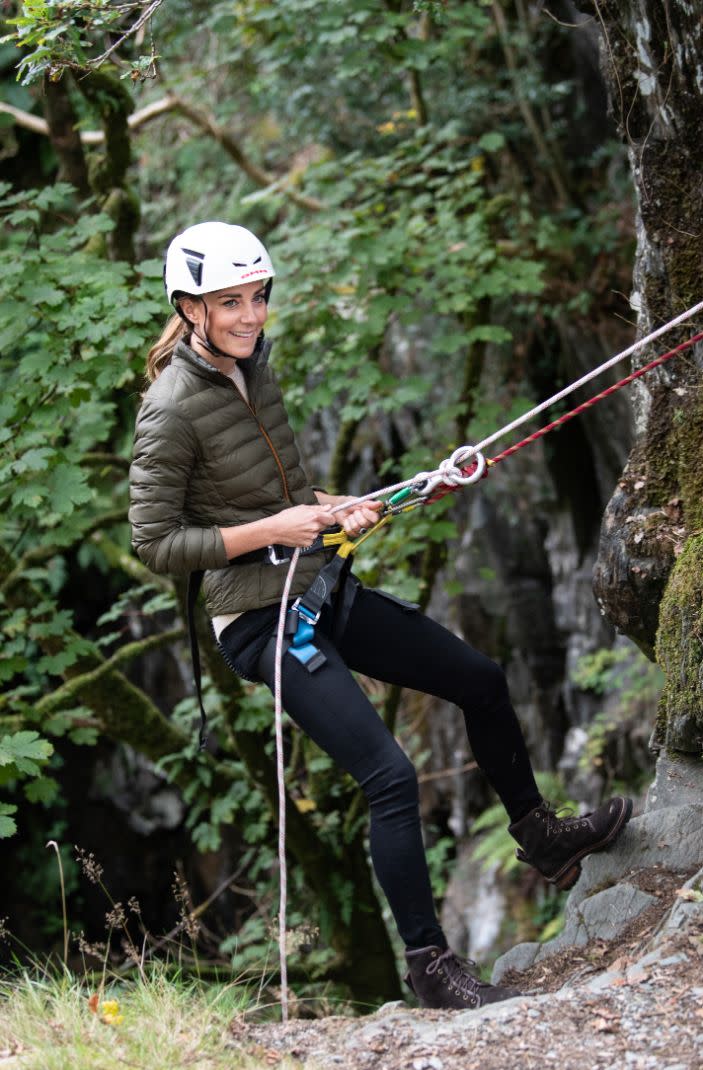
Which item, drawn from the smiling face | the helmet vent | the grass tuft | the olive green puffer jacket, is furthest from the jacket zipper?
the grass tuft

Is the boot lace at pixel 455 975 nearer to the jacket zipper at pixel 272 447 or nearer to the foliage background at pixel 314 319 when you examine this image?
the jacket zipper at pixel 272 447

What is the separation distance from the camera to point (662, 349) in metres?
4.15

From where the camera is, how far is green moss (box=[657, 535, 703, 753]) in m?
3.58

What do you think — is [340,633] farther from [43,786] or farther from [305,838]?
[305,838]

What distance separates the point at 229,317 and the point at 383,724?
130 centimetres

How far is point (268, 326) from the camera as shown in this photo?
629 cm

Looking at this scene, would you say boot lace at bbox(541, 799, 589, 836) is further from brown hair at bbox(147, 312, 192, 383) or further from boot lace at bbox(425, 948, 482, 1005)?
brown hair at bbox(147, 312, 192, 383)

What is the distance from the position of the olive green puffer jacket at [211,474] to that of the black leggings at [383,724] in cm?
17

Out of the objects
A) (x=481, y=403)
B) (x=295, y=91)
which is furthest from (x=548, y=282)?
(x=295, y=91)

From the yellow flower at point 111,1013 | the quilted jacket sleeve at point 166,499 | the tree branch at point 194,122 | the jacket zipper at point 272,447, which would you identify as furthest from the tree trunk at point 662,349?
the tree branch at point 194,122

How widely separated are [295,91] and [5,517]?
493cm

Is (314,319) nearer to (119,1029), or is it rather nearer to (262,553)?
(262,553)

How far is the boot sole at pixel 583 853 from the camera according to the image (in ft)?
12.1

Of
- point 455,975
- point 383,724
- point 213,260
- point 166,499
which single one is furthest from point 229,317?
point 455,975
